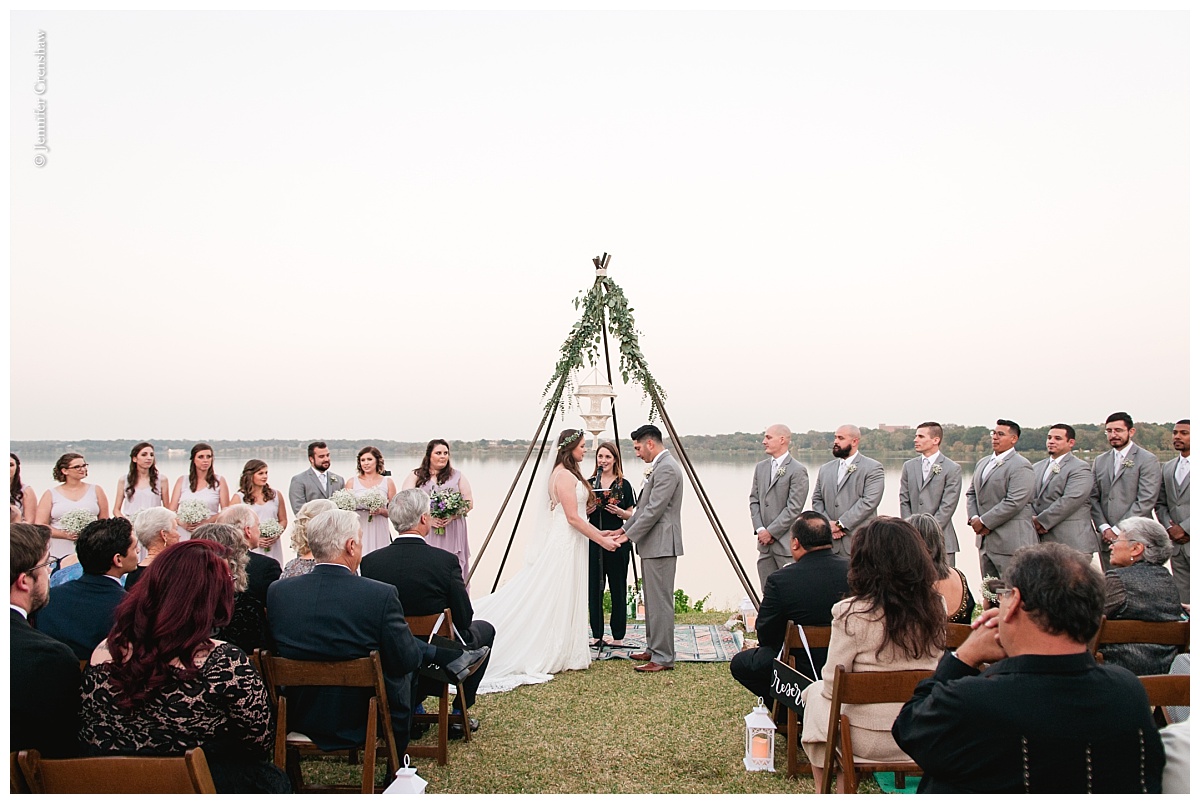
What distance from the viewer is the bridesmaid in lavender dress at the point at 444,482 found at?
7.34m

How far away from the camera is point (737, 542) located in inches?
494

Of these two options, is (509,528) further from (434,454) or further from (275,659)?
(275,659)

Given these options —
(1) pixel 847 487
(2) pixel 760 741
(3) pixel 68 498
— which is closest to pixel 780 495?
(1) pixel 847 487

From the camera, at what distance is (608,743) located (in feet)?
15.5

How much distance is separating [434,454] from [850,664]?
4737 millimetres

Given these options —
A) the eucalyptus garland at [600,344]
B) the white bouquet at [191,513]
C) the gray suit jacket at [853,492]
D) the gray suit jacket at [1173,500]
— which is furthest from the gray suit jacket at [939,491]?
the white bouquet at [191,513]

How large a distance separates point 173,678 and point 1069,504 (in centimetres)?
685

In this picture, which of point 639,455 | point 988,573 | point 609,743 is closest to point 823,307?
point 988,573

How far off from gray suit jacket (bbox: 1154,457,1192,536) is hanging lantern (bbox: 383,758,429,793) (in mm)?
6311

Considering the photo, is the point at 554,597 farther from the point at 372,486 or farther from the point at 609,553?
the point at 372,486

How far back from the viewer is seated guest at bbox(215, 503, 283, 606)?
425 cm

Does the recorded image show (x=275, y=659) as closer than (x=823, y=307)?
Yes

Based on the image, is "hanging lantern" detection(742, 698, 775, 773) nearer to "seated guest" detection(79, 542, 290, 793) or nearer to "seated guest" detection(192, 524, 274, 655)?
"seated guest" detection(192, 524, 274, 655)

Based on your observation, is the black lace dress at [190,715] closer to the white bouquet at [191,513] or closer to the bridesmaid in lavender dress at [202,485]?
the white bouquet at [191,513]
